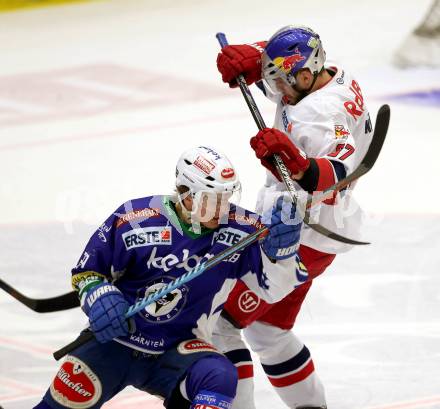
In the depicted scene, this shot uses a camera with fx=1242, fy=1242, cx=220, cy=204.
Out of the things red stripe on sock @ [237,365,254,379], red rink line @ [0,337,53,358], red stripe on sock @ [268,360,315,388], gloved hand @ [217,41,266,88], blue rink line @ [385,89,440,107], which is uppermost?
gloved hand @ [217,41,266,88]

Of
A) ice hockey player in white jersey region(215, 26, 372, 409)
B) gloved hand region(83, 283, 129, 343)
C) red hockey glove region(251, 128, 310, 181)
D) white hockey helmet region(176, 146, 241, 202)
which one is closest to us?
gloved hand region(83, 283, 129, 343)

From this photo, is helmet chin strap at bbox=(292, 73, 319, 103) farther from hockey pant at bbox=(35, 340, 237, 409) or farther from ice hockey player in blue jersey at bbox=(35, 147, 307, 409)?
hockey pant at bbox=(35, 340, 237, 409)

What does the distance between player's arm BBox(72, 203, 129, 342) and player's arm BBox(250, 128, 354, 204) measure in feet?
1.61

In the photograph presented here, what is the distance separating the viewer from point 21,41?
917cm

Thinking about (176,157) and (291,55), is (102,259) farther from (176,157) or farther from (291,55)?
(176,157)

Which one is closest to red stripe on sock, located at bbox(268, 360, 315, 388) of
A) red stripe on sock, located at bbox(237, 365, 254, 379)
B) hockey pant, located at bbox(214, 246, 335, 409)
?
hockey pant, located at bbox(214, 246, 335, 409)

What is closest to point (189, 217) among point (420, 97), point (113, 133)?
point (113, 133)

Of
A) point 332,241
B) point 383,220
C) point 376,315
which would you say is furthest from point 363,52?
point 332,241

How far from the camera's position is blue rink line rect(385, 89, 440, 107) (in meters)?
7.74

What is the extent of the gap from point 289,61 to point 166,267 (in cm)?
82

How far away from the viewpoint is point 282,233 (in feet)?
11.4

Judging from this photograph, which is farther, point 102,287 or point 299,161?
point 299,161

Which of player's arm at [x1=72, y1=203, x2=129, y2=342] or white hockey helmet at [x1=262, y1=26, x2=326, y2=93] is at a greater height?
white hockey helmet at [x1=262, y1=26, x2=326, y2=93]

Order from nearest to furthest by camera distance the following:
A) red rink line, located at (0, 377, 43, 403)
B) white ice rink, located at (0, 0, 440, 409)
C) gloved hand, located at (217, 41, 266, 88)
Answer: gloved hand, located at (217, 41, 266, 88)
red rink line, located at (0, 377, 43, 403)
white ice rink, located at (0, 0, 440, 409)
